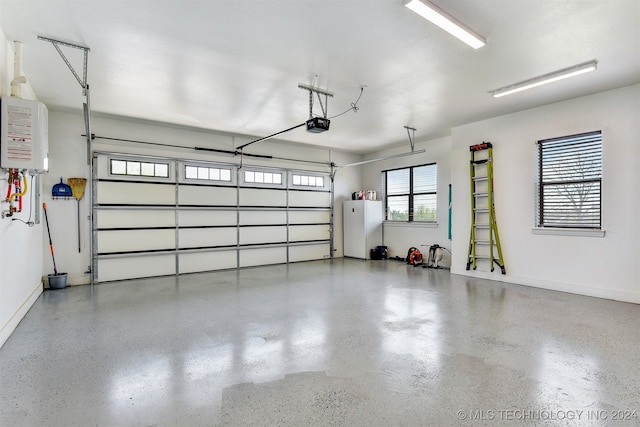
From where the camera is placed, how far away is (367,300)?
4641mm

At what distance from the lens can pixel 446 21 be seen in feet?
9.18

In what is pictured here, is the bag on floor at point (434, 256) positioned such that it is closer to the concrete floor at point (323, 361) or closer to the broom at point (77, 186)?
the concrete floor at point (323, 361)

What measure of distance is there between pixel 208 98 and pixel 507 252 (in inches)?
227

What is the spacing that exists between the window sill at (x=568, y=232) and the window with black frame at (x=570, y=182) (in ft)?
0.31

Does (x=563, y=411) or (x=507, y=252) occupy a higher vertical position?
(x=507, y=252)

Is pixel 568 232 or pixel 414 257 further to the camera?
pixel 414 257

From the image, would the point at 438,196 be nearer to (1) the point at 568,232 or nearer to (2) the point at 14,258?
(1) the point at 568,232

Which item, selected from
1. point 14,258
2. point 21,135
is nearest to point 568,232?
point 21,135

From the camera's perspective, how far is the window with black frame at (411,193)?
7.94 meters

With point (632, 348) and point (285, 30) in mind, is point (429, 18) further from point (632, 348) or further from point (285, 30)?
point (632, 348)

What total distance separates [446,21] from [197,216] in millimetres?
5831

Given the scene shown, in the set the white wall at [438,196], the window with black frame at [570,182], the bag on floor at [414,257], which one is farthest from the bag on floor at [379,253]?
the window with black frame at [570,182]

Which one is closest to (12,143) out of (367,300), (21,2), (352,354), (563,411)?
(21,2)

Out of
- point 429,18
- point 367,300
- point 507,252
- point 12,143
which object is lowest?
point 367,300
